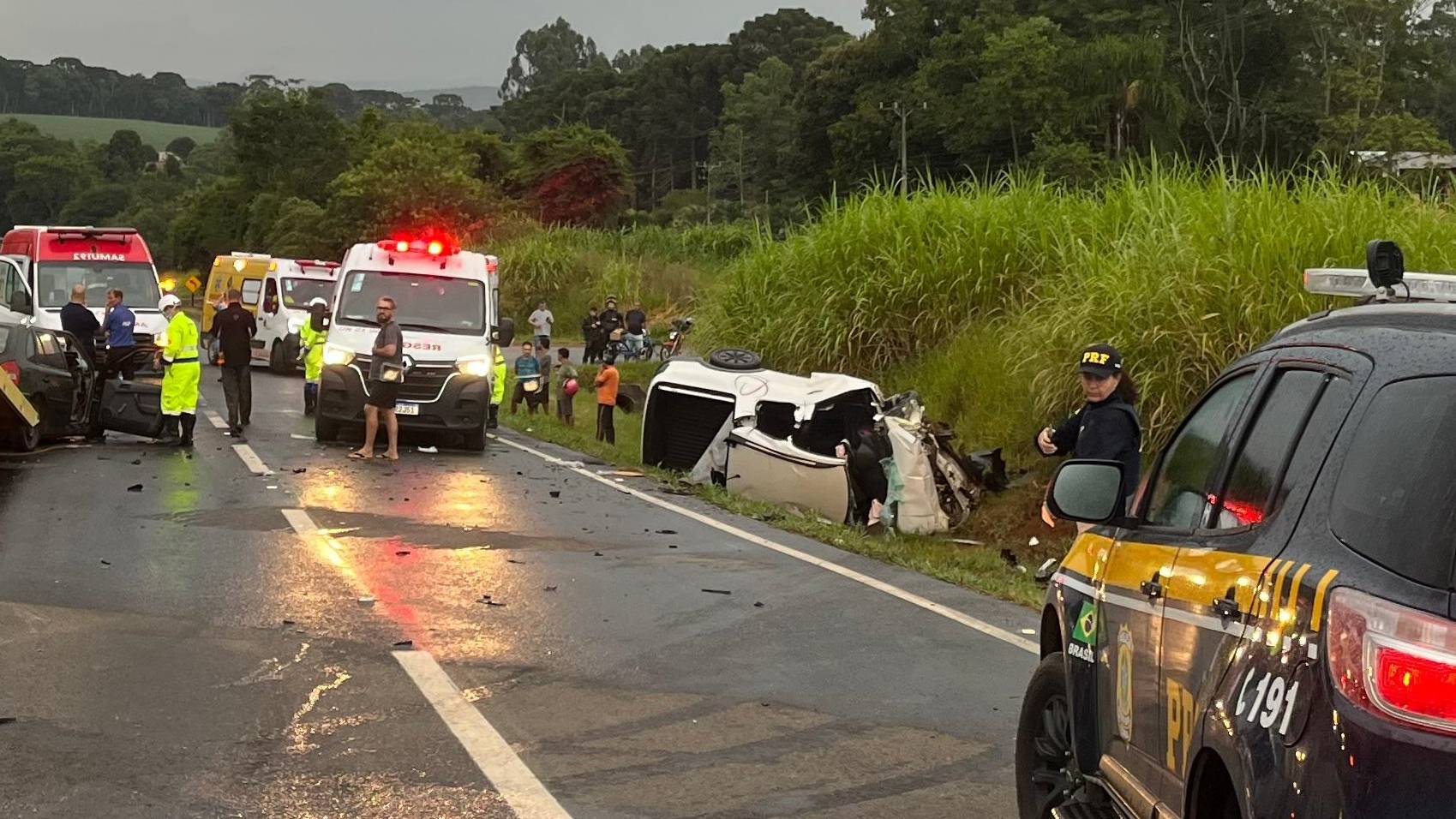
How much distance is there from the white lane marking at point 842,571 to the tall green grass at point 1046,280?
13.2ft

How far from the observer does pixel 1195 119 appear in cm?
6269

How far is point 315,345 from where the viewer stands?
22.9m

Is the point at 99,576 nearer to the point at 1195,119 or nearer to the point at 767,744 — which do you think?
the point at 767,744

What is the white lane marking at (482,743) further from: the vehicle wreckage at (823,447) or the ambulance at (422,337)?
the ambulance at (422,337)

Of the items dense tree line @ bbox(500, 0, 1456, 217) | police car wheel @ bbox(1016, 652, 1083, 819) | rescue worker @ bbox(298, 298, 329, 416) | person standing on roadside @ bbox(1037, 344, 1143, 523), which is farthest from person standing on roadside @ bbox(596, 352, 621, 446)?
dense tree line @ bbox(500, 0, 1456, 217)

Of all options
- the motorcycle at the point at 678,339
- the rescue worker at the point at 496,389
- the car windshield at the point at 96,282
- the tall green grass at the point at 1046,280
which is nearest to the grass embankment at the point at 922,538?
the rescue worker at the point at 496,389

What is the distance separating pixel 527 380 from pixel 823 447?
9555mm

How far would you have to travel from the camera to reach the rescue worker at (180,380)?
1930 centimetres

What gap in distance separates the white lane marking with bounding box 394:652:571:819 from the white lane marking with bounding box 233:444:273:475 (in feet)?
29.2

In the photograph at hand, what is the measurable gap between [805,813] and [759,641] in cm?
325

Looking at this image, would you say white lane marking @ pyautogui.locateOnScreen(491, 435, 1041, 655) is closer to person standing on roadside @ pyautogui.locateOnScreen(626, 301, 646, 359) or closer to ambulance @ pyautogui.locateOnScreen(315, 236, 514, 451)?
ambulance @ pyautogui.locateOnScreen(315, 236, 514, 451)

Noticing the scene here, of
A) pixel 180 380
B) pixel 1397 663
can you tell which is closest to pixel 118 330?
pixel 180 380

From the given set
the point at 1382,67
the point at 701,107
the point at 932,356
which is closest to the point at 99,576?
the point at 932,356

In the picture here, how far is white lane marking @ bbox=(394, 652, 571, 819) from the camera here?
626cm
